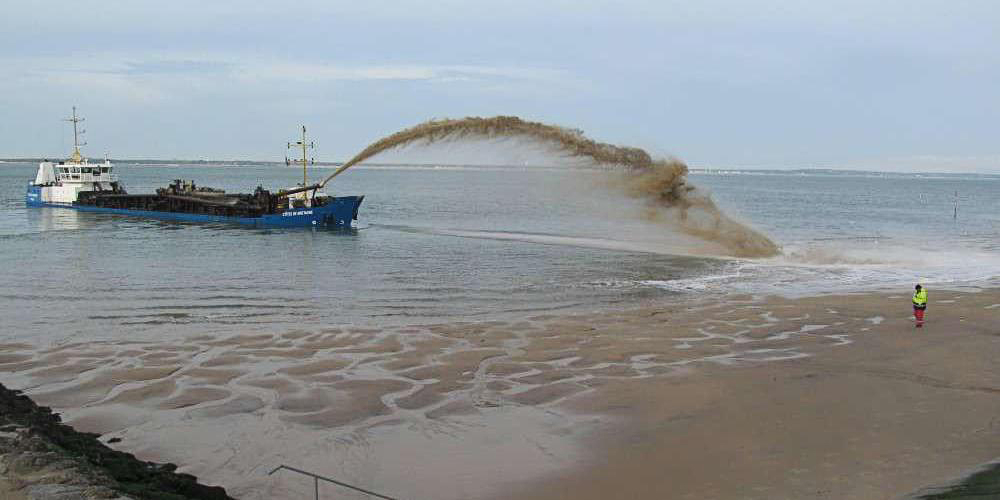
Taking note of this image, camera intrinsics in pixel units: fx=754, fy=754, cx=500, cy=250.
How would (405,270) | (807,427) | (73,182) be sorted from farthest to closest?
(73,182) < (405,270) < (807,427)

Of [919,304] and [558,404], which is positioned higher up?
[919,304]

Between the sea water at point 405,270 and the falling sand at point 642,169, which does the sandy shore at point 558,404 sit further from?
the falling sand at point 642,169

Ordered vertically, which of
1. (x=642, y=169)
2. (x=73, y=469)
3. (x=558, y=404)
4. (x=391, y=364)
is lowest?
(x=558, y=404)

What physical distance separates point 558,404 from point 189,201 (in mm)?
55669

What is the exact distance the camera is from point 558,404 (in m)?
13.6

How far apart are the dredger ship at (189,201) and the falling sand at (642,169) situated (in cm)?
1723

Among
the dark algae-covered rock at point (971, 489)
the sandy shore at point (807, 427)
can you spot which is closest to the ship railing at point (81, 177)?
the sandy shore at point (807, 427)

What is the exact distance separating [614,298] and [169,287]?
15848mm

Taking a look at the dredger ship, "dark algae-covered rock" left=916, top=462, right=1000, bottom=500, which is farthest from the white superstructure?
"dark algae-covered rock" left=916, top=462, right=1000, bottom=500

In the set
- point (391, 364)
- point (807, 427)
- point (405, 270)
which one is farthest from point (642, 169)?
point (807, 427)

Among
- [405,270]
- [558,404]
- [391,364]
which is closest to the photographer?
[558,404]

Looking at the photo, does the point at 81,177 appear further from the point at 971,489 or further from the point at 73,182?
the point at 971,489

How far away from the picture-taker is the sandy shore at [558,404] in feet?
34.3

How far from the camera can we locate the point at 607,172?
34.0m
